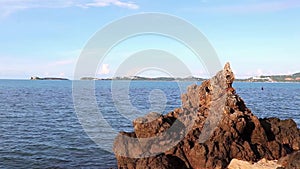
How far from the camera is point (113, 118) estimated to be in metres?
51.3

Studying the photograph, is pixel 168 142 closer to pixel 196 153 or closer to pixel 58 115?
pixel 196 153

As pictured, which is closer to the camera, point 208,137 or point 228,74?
point 208,137

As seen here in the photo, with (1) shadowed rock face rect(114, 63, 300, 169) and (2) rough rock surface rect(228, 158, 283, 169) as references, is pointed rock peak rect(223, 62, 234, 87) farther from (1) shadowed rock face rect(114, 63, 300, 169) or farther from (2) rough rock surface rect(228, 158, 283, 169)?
(2) rough rock surface rect(228, 158, 283, 169)

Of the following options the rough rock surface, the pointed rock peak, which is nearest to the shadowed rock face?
the pointed rock peak

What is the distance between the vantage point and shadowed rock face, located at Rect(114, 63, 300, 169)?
2158 centimetres

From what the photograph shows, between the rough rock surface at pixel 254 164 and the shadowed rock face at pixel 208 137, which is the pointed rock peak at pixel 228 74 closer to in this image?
the shadowed rock face at pixel 208 137

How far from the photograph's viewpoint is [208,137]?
75.6 ft

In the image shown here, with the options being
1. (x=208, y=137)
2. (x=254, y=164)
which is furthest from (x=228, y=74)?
(x=254, y=164)

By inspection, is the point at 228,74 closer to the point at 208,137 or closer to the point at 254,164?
the point at 208,137

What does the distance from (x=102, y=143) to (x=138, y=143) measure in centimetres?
1282

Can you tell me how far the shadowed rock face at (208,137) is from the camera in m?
21.6

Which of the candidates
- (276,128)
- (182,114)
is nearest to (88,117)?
(182,114)

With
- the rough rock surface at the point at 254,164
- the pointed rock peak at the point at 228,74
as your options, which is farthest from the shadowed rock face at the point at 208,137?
the rough rock surface at the point at 254,164

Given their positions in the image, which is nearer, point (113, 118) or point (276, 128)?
point (276, 128)
